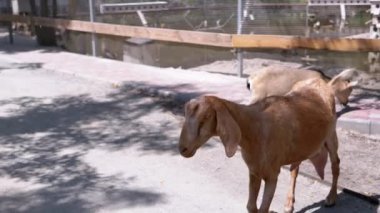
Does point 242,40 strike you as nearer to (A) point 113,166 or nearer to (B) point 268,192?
(A) point 113,166

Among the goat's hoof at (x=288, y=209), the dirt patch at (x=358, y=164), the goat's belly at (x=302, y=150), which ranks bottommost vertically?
the dirt patch at (x=358, y=164)

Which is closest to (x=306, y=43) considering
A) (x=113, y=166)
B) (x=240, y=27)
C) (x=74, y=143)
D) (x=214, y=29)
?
(x=240, y=27)

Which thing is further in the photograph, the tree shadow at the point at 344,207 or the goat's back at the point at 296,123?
the tree shadow at the point at 344,207

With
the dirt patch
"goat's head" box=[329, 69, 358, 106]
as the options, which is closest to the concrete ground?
the dirt patch

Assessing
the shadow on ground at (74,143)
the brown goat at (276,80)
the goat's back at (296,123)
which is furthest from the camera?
the brown goat at (276,80)

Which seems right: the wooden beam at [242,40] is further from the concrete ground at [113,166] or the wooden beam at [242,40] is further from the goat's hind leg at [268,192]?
the goat's hind leg at [268,192]

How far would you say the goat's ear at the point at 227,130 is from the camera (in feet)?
9.80

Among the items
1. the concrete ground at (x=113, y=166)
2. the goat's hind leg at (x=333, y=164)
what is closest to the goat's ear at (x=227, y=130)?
the goat's hind leg at (x=333, y=164)

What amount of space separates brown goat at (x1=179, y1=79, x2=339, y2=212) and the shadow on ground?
1564mm

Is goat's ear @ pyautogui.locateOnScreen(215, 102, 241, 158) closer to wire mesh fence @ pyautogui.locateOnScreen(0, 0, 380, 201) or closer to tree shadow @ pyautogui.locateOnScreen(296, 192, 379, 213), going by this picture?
tree shadow @ pyautogui.locateOnScreen(296, 192, 379, 213)

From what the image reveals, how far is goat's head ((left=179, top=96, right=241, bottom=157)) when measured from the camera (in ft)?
9.56

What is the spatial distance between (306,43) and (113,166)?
4365mm

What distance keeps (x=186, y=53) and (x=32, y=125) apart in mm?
7637

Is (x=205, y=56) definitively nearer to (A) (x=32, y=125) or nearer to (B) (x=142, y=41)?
Result: (B) (x=142, y=41)
